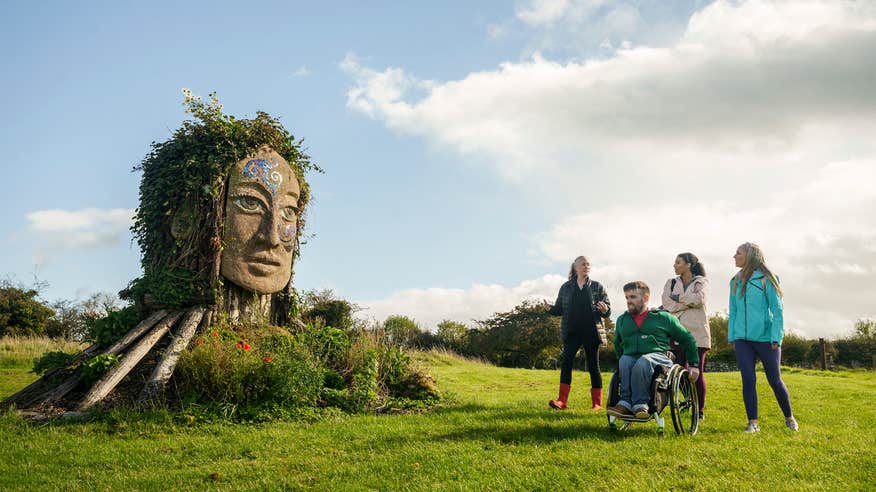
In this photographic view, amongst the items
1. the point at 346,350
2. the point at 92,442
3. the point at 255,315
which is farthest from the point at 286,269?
the point at 92,442

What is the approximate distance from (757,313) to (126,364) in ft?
27.2

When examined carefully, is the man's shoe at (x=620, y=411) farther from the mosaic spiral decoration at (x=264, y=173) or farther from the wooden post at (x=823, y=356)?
the wooden post at (x=823, y=356)

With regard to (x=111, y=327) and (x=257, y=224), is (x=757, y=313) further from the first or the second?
(x=111, y=327)

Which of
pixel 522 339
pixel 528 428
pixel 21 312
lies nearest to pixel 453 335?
pixel 522 339

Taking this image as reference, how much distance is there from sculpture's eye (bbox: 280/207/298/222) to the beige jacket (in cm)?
658

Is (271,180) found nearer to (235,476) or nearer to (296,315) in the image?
(296,315)

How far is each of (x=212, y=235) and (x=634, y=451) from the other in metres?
7.62

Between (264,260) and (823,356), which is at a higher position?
(264,260)

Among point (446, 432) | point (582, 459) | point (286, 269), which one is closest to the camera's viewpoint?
point (582, 459)

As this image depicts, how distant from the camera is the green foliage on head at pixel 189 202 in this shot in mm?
10328

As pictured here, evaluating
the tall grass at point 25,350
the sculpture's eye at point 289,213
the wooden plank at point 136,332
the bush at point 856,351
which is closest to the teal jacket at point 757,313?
the sculpture's eye at point 289,213

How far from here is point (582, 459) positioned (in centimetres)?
543

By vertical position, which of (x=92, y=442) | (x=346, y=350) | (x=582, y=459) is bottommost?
(x=92, y=442)

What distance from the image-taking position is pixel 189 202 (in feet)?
34.8
